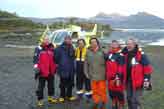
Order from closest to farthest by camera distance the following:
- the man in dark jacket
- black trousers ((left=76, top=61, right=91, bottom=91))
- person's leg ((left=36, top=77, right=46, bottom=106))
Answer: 1. person's leg ((left=36, top=77, right=46, bottom=106))
2. the man in dark jacket
3. black trousers ((left=76, top=61, right=91, bottom=91))

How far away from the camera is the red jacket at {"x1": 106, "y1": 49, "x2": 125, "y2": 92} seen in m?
10.2

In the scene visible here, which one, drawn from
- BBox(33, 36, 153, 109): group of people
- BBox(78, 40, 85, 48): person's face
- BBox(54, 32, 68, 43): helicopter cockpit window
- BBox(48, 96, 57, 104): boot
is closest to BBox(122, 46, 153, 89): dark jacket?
BBox(33, 36, 153, 109): group of people

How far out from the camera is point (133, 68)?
9.97 m

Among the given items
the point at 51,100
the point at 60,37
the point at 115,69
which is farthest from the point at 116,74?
the point at 60,37

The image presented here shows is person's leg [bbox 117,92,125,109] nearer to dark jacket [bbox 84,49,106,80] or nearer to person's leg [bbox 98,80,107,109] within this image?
person's leg [bbox 98,80,107,109]

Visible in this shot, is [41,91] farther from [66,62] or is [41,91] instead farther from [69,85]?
[66,62]

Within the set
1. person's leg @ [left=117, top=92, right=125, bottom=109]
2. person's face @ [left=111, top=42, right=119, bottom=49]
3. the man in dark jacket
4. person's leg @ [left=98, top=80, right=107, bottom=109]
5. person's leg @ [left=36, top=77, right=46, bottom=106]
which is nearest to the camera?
person's leg @ [left=117, top=92, right=125, bottom=109]

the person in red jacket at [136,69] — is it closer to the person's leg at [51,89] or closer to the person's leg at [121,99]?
the person's leg at [121,99]

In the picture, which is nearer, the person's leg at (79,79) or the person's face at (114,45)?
the person's face at (114,45)

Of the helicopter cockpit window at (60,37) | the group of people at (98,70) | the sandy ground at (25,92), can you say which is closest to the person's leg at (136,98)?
the group of people at (98,70)

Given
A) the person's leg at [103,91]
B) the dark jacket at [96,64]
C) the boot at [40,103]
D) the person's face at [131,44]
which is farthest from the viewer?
the boot at [40,103]

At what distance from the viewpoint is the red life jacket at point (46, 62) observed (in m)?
12.1

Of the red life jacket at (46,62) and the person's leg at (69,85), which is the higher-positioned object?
the red life jacket at (46,62)

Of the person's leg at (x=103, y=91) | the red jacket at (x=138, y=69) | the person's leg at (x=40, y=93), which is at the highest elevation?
the red jacket at (x=138, y=69)
